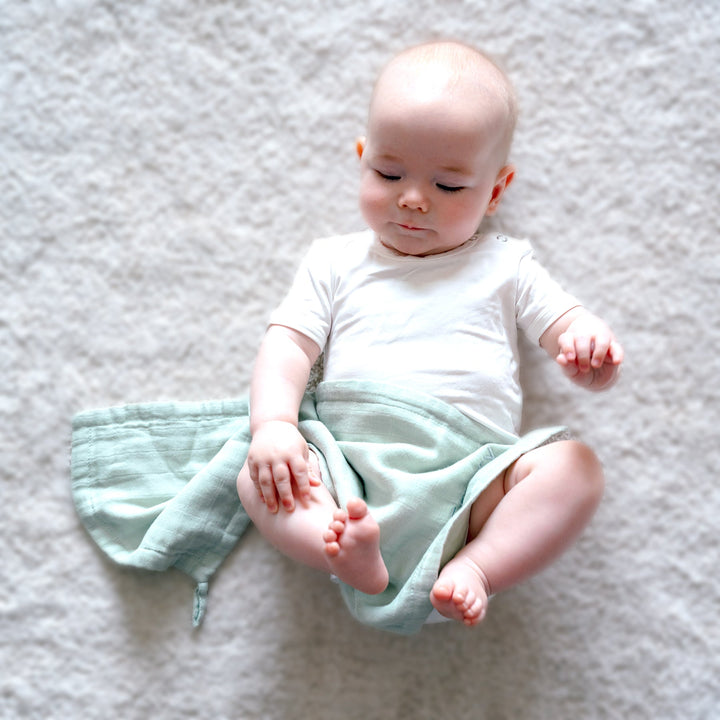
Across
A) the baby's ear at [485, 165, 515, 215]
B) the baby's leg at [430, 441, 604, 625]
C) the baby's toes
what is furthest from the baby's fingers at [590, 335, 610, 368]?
the baby's toes

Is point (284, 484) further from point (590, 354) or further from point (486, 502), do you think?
point (590, 354)

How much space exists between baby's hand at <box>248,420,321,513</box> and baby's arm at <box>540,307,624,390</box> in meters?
0.29

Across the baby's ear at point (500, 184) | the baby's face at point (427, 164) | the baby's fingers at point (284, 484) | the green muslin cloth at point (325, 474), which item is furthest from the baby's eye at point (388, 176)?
the baby's fingers at point (284, 484)

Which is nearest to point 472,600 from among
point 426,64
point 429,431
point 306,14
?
point 429,431

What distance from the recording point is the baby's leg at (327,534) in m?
0.78

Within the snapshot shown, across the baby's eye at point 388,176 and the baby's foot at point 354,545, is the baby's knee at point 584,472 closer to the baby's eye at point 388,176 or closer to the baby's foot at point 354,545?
the baby's foot at point 354,545

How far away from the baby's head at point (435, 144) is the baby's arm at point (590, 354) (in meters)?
0.17

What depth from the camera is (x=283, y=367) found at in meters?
0.93

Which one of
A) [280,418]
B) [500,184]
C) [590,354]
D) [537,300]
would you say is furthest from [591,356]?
[280,418]

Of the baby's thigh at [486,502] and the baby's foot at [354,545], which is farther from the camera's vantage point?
the baby's thigh at [486,502]

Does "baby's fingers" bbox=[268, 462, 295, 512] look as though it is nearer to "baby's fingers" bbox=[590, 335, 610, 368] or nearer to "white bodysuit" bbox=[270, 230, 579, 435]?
"white bodysuit" bbox=[270, 230, 579, 435]

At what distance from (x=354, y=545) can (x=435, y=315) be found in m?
Answer: 0.30

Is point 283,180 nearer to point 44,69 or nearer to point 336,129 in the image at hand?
point 336,129

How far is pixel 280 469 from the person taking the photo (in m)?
0.86
